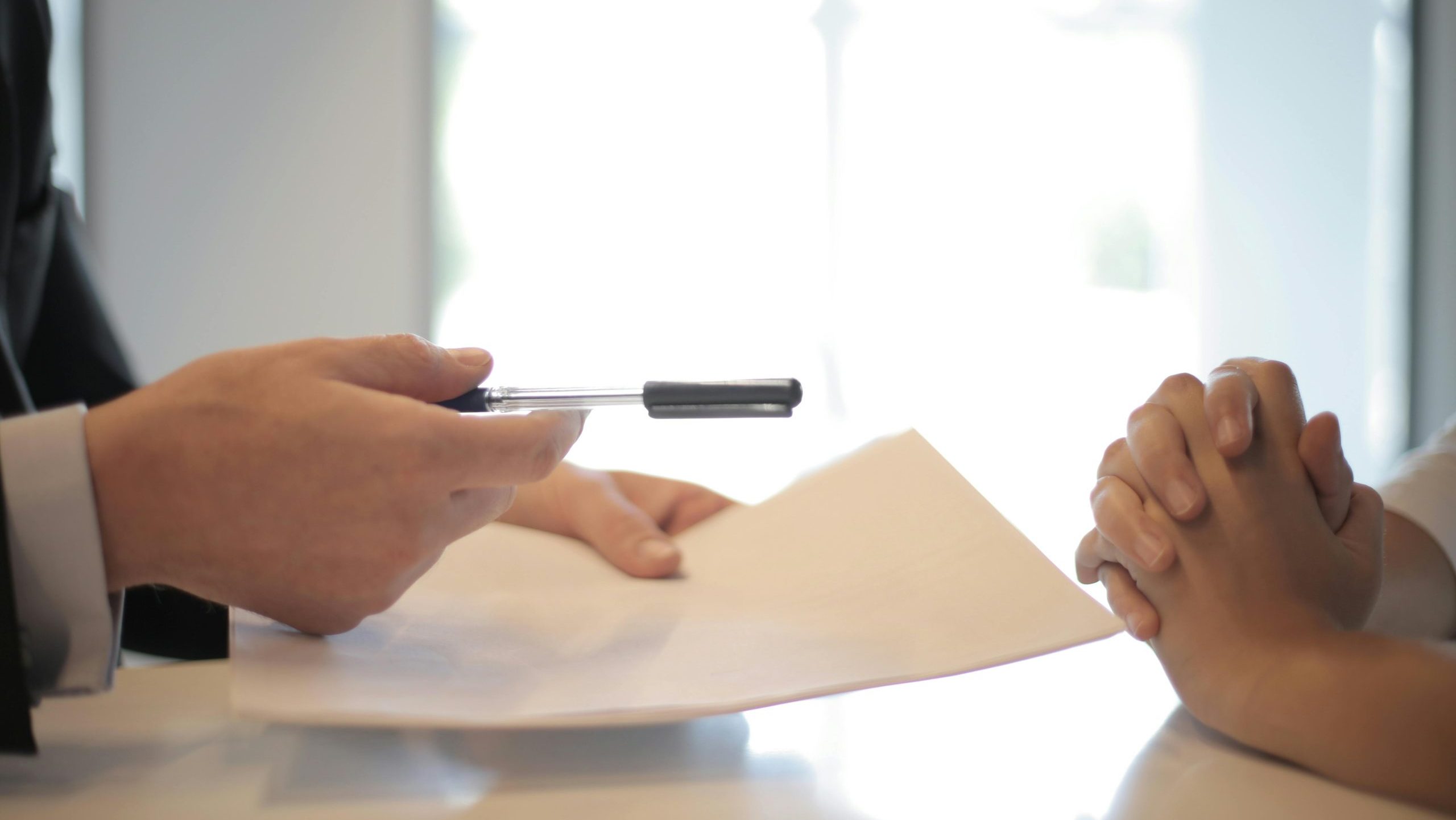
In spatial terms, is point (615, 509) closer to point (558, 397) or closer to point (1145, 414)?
Answer: point (558, 397)

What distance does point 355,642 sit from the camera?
353mm

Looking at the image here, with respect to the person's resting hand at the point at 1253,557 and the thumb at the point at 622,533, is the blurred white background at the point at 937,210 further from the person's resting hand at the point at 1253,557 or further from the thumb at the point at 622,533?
the person's resting hand at the point at 1253,557

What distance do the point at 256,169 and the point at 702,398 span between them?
7.45ft

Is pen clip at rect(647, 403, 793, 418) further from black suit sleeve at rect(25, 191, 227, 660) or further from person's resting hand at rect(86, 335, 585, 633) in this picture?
black suit sleeve at rect(25, 191, 227, 660)

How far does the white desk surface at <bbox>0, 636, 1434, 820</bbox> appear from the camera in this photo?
0.85 feet

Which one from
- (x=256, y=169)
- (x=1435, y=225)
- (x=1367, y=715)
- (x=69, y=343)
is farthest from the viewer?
(x=1435, y=225)

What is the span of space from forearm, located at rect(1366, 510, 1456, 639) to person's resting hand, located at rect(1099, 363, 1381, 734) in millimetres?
121

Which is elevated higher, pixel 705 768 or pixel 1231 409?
pixel 1231 409

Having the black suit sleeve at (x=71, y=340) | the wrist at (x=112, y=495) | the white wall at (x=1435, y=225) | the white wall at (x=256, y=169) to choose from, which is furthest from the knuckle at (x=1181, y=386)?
the white wall at (x=1435, y=225)

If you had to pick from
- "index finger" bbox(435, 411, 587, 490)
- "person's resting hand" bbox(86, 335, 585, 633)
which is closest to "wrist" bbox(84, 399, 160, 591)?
"person's resting hand" bbox(86, 335, 585, 633)

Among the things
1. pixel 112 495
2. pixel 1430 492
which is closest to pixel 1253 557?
pixel 1430 492

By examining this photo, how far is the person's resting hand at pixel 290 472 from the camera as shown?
1.03ft

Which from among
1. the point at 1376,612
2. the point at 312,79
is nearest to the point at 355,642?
the point at 1376,612

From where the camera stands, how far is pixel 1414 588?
494 mm
